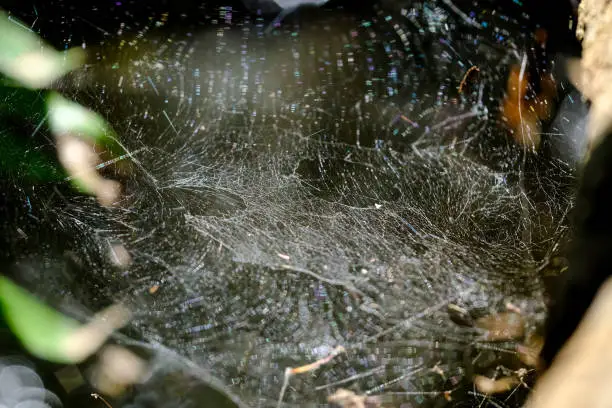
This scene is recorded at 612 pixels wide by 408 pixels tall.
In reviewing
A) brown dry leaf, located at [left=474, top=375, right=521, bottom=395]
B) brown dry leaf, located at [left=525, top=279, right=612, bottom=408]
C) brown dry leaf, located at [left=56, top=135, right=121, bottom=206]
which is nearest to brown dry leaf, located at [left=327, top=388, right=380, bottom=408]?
brown dry leaf, located at [left=474, top=375, right=521, bottom=395]

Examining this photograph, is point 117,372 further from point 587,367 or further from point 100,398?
point 587,367

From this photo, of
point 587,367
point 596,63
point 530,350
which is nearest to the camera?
point 587,367

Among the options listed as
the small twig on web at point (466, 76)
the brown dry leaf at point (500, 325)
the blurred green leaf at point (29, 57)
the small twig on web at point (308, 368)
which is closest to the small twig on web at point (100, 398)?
the small twig on web at point (308, 368)

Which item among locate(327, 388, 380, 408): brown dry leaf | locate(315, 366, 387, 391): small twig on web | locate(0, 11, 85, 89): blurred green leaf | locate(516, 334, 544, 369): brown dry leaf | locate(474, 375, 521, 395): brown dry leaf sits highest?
locate(0, 11, 85, 89): blurred green leaf

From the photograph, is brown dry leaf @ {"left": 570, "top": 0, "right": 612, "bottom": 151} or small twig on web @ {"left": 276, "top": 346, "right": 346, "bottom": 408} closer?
brown dry leaf @ {"left": 570, "top": 0, "right": 612, "bottom": 151}

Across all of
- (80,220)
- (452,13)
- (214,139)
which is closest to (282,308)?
(214,139)

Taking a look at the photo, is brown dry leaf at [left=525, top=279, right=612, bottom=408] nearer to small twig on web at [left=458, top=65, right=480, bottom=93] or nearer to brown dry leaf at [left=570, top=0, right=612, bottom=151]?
brown dry leaf at [left=570, top=0, right=612, bottom=151]

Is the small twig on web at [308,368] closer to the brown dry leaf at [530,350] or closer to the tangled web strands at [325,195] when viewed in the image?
the tangled web strands at [325,195]

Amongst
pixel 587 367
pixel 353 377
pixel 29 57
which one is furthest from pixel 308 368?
pixel 29 57

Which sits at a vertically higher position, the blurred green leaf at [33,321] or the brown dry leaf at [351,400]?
the brown dry leaf at [351,400]
